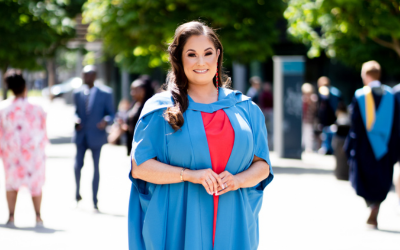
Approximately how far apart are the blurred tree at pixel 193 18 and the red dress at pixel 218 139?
10.1 m

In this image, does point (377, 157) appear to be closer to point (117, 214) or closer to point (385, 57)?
point (117, 214)

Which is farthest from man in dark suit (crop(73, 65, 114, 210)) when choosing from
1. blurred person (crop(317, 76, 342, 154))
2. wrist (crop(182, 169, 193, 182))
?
blurred person (crop(317, 76, 342, 154))

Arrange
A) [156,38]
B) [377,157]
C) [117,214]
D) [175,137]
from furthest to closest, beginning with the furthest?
1. [156,38]
2. [117,214]
3. [377,157]
4. [175,137]

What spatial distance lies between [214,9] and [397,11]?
12.5 ft

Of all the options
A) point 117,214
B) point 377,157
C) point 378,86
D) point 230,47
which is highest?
point 230,47

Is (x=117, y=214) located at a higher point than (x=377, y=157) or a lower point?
lower

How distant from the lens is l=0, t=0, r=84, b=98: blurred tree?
18500mm

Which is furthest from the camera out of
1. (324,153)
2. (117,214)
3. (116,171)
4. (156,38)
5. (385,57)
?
(385,57)

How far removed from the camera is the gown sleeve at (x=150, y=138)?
3.15 metres

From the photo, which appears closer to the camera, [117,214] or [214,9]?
[117,214]

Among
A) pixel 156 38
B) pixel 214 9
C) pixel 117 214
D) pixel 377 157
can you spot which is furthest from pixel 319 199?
pixel 156 38

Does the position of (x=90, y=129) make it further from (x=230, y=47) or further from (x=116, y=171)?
(x=230, y=47)

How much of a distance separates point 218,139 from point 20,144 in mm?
4973

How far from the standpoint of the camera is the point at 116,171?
12.8m
